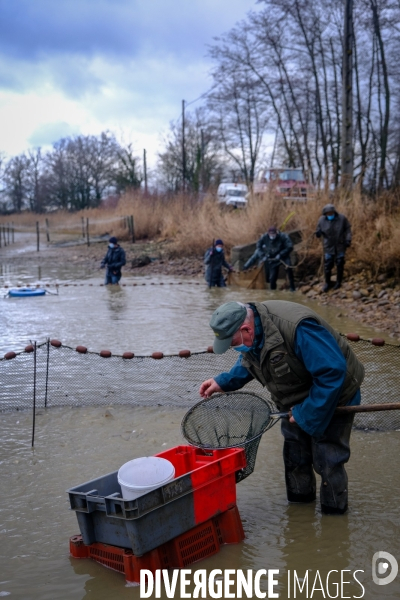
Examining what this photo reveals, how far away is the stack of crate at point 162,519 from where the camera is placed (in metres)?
3.25

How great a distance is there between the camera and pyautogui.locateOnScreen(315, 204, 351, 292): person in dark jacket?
14.7m

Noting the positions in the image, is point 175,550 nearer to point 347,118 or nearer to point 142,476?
point 142,476

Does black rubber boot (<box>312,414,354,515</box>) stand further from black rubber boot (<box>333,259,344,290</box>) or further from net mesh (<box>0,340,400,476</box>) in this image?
black rubber boot (<box>333,259,344,290</box>)

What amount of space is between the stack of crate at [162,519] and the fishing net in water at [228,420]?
177 millimetres

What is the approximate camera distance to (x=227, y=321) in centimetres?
361

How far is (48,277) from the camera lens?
2145 centimetres

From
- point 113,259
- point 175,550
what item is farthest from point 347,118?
point 175,550

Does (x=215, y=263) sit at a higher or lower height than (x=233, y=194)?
lower

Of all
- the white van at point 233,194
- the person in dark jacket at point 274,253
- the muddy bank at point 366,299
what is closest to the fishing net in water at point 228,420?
the muddy bank at point 366,299

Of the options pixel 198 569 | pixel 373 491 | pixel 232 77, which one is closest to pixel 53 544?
pixel 198 569

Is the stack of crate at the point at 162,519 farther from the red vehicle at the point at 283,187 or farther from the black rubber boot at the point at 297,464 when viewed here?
the red vehicle at the point at 283,187

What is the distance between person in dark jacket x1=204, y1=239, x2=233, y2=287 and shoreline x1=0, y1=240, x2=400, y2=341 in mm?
2154

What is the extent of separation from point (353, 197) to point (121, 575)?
48.1ft

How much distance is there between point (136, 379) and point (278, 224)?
12.9 meters
